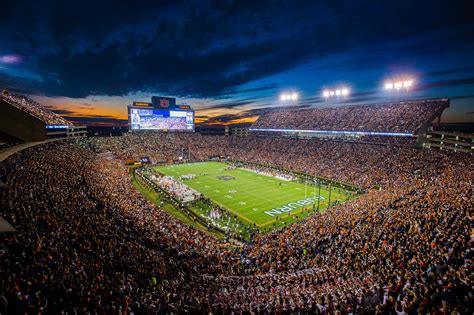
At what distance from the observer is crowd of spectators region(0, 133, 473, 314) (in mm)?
7376

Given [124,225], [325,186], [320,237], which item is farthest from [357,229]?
[325,186]

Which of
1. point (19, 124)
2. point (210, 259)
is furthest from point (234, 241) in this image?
point (19, 124)

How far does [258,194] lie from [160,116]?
49306mm

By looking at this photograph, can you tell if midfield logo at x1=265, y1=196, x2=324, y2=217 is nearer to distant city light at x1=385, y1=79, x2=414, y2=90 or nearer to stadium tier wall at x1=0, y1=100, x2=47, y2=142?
distant city light at x1=385, y1=79, x2=414, y2=90

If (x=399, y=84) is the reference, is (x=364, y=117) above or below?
below

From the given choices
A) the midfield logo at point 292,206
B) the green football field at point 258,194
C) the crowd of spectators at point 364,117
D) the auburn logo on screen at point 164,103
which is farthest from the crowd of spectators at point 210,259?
the auburn logo on screen at point 164,103

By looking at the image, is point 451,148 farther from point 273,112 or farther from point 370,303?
point 273,112

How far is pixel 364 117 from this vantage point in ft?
183

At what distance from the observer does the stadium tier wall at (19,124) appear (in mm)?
31034

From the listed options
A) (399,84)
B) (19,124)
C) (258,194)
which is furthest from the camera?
(399,84)

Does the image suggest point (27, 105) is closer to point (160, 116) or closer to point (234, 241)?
point (160, 116)

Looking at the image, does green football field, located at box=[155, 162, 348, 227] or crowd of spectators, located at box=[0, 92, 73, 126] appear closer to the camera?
green football field, located at box=[155, 162, 348, 227]

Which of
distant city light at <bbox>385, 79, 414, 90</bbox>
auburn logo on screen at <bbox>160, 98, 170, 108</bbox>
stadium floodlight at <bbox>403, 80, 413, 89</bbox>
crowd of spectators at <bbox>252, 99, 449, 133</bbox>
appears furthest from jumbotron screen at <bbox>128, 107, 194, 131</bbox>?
stadium floodlight at <bbox>403, 80, 413, 89</bbox>

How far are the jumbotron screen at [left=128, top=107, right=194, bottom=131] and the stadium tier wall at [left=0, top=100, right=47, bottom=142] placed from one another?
2865cm
